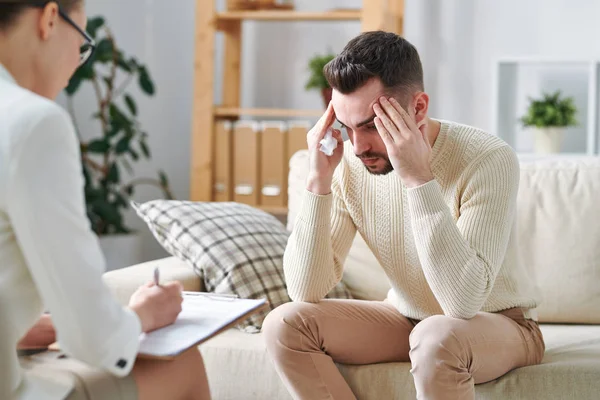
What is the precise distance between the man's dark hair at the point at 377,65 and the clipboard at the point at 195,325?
0.51m

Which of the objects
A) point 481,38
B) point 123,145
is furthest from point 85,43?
point 481,38

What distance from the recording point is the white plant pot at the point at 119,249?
137 inches

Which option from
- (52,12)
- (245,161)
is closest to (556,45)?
(245,161)

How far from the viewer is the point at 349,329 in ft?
5.60

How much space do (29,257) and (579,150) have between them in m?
2.93

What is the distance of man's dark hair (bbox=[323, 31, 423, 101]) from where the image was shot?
1600mm

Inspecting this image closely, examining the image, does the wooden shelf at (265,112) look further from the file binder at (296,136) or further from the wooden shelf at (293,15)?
the wooden shelf at (293,15)

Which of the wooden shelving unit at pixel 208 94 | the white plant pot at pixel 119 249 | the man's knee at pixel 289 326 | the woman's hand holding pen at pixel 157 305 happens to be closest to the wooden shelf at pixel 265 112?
the wooden shelving unit at pixel 208 94

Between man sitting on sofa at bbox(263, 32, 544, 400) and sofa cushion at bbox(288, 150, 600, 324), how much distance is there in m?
0.43

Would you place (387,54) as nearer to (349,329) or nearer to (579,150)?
(349,329)

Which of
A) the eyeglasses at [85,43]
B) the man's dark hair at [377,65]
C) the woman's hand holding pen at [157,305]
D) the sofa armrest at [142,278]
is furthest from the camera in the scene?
the sofa armrest at [142,278]

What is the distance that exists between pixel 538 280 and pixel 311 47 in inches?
79.5

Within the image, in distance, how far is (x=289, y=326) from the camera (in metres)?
1.66

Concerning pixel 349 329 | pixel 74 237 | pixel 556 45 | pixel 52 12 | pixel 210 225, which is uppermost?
pixel 556 45
